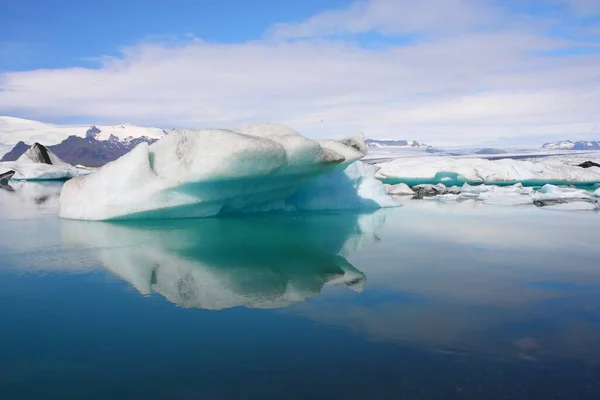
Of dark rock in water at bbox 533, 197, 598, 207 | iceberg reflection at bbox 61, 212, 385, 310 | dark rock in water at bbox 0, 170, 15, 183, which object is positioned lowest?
dark rock in water at bbox 0, 170, 15, 183

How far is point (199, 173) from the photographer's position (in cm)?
942

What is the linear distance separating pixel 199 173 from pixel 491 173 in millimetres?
24487

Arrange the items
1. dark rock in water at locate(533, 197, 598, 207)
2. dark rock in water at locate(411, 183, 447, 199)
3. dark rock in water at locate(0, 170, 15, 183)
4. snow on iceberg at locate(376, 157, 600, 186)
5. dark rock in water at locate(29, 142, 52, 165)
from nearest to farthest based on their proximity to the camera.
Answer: dark rock in water at locate(533, 197, 598, 207), dark rock in water at locate(411, 183, 447, 199), snow on iceberg at locate(376, 157, 600, 186), dark rock in water at locate(0, 170, 15, 183), dark rock in water at locate(29, 142, 52, 165)

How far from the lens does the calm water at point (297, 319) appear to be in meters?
2.92

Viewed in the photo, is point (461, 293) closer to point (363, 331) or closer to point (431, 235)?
point (363, 331)

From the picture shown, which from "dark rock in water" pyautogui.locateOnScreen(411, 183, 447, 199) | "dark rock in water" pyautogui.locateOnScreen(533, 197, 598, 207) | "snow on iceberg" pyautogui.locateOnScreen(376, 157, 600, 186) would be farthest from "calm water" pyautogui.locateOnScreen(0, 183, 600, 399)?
"snow on iceberg" pyautogui.locateOnScreen(376, 157, 600, 186)

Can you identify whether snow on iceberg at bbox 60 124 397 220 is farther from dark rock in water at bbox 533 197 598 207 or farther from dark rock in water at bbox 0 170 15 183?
dark rock in water at bbox 0 170 15 183

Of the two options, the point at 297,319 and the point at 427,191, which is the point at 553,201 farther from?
the point at 297,319

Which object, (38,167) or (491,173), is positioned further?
(38,167)

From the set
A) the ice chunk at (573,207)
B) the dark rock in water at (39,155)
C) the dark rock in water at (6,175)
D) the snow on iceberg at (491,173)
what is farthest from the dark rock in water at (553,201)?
the dark rock in water at (39,155)

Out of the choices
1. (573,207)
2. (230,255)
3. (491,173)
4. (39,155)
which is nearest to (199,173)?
(230,255)

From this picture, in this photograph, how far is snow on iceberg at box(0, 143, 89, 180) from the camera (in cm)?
3881

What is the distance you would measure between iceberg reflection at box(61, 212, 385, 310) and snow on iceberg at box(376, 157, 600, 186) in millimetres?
20810

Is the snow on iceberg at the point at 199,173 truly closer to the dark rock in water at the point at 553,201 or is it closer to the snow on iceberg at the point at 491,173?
the dark rock in water at the point at 553,201
